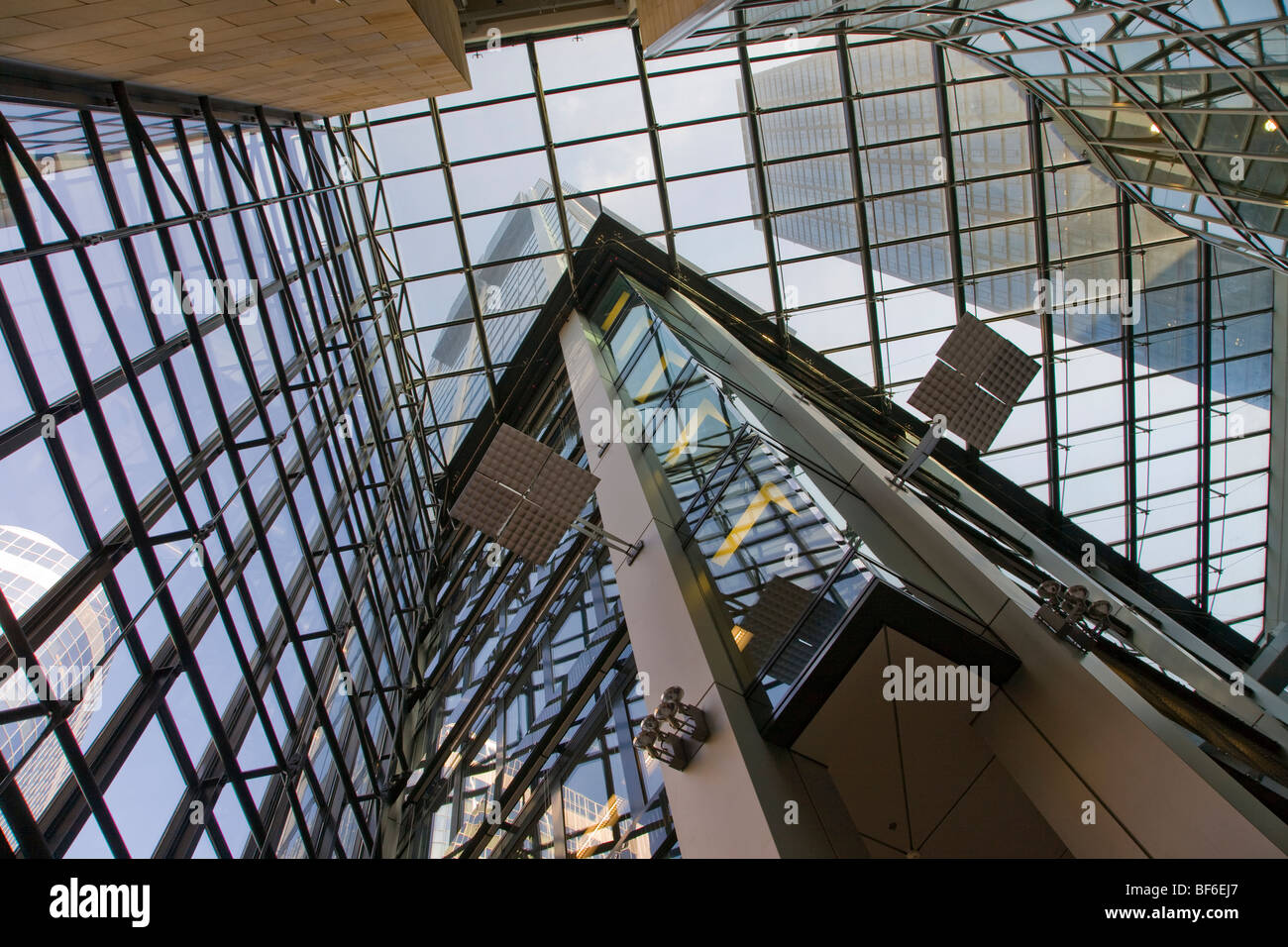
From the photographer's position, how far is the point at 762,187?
85.1 ft

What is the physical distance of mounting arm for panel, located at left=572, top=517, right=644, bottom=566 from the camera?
42.2 feet

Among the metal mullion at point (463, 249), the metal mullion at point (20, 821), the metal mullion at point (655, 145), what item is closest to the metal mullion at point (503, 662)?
the metal mullion at point (20, 821)

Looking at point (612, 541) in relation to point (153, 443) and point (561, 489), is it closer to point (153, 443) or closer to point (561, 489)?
point (561, 489)

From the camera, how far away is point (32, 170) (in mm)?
8133

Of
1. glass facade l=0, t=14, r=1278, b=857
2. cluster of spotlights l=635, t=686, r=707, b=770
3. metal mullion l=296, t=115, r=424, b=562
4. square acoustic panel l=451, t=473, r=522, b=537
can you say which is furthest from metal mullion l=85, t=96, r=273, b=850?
metal mullion l=296, t=115, r=424, b=562

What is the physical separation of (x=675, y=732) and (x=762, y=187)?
67.1 feet

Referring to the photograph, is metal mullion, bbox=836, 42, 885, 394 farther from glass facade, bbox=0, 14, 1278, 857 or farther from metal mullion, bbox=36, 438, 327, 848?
metal mullion, bbox=36, 438, 327, 848

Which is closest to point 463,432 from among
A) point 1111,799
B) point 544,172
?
point 544,172

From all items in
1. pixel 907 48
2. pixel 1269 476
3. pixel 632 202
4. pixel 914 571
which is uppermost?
pixel 907 48

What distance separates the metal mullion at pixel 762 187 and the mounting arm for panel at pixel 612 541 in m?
15.7

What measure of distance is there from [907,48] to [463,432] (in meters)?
18.2

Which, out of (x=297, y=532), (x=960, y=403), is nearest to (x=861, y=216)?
(x=960, y=403)
